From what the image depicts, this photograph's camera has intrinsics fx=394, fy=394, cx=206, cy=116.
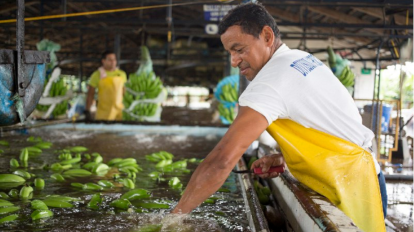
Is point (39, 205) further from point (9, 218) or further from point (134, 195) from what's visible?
point (134, 195)

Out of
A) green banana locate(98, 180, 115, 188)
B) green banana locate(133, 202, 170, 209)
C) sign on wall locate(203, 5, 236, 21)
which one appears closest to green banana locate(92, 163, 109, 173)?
green banana locate(98, 180, 115, 188)

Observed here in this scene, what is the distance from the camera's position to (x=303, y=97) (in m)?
1.57

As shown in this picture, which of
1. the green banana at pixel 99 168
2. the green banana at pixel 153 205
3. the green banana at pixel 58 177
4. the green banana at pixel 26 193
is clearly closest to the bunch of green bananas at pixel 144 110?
the green banana at pixel 99 168

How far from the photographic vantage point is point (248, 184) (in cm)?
236

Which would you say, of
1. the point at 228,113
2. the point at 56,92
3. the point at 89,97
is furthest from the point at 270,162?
the point at 89,97

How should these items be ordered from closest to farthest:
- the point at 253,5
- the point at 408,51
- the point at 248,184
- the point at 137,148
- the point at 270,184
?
the point at 253,5, the point at 248,184, the point at 270,184, the point at 137,148, the point at 408,51

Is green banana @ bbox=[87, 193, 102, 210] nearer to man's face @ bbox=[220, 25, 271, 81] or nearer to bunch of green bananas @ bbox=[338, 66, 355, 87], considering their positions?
man's face @ bbox=[220, 25, 271, 81]

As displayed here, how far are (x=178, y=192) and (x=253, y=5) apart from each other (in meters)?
1.23

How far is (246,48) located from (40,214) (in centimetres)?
121

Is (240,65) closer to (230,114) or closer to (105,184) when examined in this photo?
(105,184)

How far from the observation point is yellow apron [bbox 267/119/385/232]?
173 cm

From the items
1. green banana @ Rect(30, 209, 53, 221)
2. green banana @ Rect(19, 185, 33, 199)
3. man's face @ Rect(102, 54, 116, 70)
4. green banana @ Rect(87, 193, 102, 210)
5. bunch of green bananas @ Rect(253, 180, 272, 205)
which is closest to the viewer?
green banana @ Rect(30, 209, 53, 221)

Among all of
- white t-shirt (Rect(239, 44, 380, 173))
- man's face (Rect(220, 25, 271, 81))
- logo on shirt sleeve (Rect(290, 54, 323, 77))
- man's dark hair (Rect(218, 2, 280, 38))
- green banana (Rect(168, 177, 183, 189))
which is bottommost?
green banana (Rect(168, 177, 183, 189))

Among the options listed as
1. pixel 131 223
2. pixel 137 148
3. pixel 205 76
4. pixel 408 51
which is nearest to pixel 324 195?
pixel 131 223
